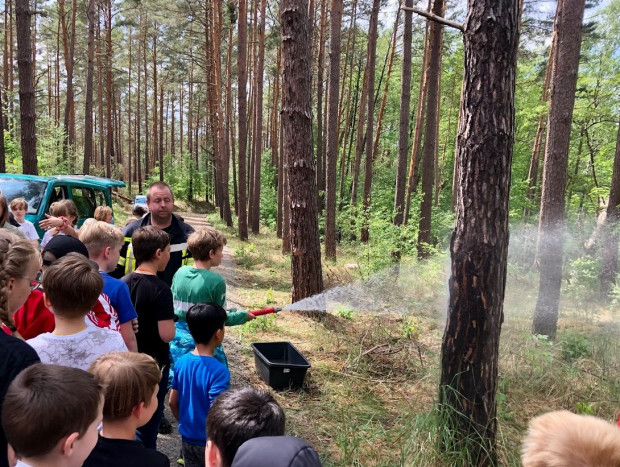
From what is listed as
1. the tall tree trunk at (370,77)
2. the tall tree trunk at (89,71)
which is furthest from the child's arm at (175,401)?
the tall tree trunk at (89,71)

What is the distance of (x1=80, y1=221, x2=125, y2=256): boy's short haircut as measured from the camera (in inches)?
116

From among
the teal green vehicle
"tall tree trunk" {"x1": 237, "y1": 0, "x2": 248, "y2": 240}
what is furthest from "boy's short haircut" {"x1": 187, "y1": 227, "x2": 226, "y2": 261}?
"tall tree trunk" {"x1": 237, "y1": 0, "x2": 248, "y2": 240}

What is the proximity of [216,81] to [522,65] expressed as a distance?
48.1 ft

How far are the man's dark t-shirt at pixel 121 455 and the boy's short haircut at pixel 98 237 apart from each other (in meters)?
1.58

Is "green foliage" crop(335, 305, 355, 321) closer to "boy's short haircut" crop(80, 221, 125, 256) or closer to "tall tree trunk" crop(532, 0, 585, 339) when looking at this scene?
"tall tree trunk" crop(532, 0, 585, 339)

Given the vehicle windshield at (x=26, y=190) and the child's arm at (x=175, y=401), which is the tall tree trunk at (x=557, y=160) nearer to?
the child's arm at (x=175, y=401)

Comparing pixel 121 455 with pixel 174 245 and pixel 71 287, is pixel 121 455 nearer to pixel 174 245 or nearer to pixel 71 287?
pixel 71 287

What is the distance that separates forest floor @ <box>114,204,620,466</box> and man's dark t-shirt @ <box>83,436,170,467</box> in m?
1.88

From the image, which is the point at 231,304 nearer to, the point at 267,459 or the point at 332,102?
the point at 267,459

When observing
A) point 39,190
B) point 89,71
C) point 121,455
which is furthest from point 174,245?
point 89,71

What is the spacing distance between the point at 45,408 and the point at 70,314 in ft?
3.10

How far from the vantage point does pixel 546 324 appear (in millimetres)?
6816

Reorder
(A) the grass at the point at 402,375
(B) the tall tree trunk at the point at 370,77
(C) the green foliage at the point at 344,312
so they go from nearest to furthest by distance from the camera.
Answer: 1. (A) the grass at the point at 402,375
2. (C) the green foliage at the point at 344,312
3. (B) the tall tree trunk at the point at 370,77

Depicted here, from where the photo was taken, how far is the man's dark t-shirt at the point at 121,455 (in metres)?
1.64
